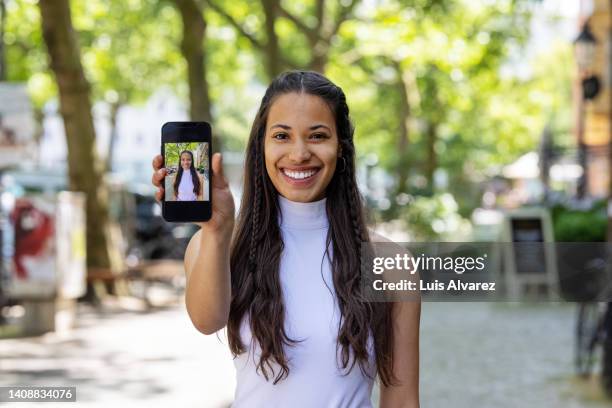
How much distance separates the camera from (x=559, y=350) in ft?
40.1

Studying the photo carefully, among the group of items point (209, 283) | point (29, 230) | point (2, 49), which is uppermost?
point (2, 49)

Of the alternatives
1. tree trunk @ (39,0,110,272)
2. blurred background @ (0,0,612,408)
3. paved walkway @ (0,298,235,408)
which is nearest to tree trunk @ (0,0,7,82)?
blurred background @ (0,0,612,408)

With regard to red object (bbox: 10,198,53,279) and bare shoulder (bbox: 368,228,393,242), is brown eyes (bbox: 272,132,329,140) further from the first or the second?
red object (bbox: 10,198,53,279)

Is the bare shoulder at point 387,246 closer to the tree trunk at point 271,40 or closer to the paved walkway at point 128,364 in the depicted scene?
the paved walkway at point 128,364

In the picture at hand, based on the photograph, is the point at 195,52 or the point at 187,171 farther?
the point at 195,52

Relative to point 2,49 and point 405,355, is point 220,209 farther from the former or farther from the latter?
point 2,49

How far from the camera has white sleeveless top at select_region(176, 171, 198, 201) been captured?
2.36 m

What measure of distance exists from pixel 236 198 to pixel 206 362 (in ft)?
7.10

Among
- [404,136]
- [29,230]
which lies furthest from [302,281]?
[404,136]

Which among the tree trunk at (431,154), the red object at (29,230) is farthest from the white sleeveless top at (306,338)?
the tree trunk at (431,154)

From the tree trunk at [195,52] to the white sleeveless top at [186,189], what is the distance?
18.1m

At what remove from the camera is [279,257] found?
2.59 meters

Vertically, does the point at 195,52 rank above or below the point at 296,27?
below

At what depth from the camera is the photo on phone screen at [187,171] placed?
236cm
